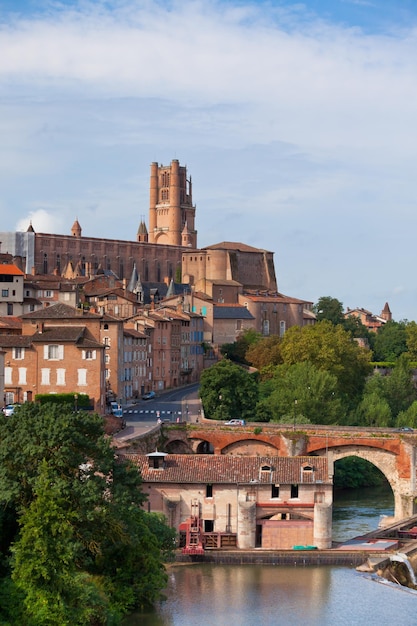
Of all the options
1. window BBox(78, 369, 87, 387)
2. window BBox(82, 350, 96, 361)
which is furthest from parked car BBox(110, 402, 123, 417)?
window BBox(82, 350, 96, 361)

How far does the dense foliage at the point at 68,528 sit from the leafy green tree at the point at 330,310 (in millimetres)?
89782

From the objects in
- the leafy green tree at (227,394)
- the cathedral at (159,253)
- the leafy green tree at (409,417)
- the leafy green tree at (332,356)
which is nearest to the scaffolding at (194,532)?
the leafy green tree at (227,394)

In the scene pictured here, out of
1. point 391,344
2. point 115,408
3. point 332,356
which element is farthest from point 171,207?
point 115,408

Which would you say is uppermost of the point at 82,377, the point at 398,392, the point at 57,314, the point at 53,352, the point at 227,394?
the point at 57,314

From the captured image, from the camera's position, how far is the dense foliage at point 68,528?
36125 millimetres

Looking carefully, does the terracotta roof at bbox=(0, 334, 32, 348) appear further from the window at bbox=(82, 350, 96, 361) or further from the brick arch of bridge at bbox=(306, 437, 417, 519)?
the brick arch of bridge at bbox=(306, 437, 417, 519)

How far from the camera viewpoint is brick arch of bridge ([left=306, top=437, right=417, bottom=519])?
6588 cm

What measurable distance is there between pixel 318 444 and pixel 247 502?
15.5 metres

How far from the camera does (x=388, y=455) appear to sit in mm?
67188

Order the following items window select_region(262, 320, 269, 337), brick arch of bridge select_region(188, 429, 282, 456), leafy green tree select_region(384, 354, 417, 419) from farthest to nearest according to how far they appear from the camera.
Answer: window select_region(262, 320, 269, 337) → leafy green tree select_region(384, 354, 417, 419) → brick arch of bridge select_region(188, 429, 282, 456)

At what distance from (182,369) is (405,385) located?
640 inches

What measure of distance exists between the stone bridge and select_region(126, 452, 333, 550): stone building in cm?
1236

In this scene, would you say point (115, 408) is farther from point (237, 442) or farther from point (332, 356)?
point (332, 356)

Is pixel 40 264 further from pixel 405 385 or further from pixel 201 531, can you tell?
pixel 201 531
